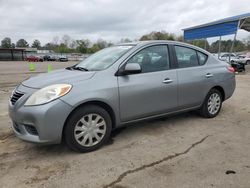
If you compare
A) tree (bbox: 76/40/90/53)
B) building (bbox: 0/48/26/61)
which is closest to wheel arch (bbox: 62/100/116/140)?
building (bbox: 0/48/26/61)

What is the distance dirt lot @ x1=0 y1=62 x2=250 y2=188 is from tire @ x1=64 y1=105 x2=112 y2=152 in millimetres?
142

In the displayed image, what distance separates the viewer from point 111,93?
380 centimetres

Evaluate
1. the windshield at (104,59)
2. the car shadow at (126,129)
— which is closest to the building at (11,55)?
the windshield at (104,59)

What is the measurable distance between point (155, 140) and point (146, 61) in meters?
1.32

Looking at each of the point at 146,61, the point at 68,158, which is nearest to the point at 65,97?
the point at 68,158

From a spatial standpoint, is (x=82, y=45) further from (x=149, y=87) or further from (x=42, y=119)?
(x=42, y=119)

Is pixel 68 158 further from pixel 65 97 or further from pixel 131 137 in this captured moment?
pixel 131 137

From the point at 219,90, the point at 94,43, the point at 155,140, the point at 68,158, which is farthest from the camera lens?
the point at 94,43

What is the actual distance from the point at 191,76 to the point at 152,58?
0.90 meters

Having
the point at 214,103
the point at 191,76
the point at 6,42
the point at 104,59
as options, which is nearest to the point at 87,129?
the point at 104,59

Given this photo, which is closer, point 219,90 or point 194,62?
point 194,62

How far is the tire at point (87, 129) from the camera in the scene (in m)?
3.54

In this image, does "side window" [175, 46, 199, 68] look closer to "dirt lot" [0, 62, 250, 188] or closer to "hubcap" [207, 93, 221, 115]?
"hubcap" [207, 93, 221, 115]

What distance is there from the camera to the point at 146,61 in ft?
14.3
